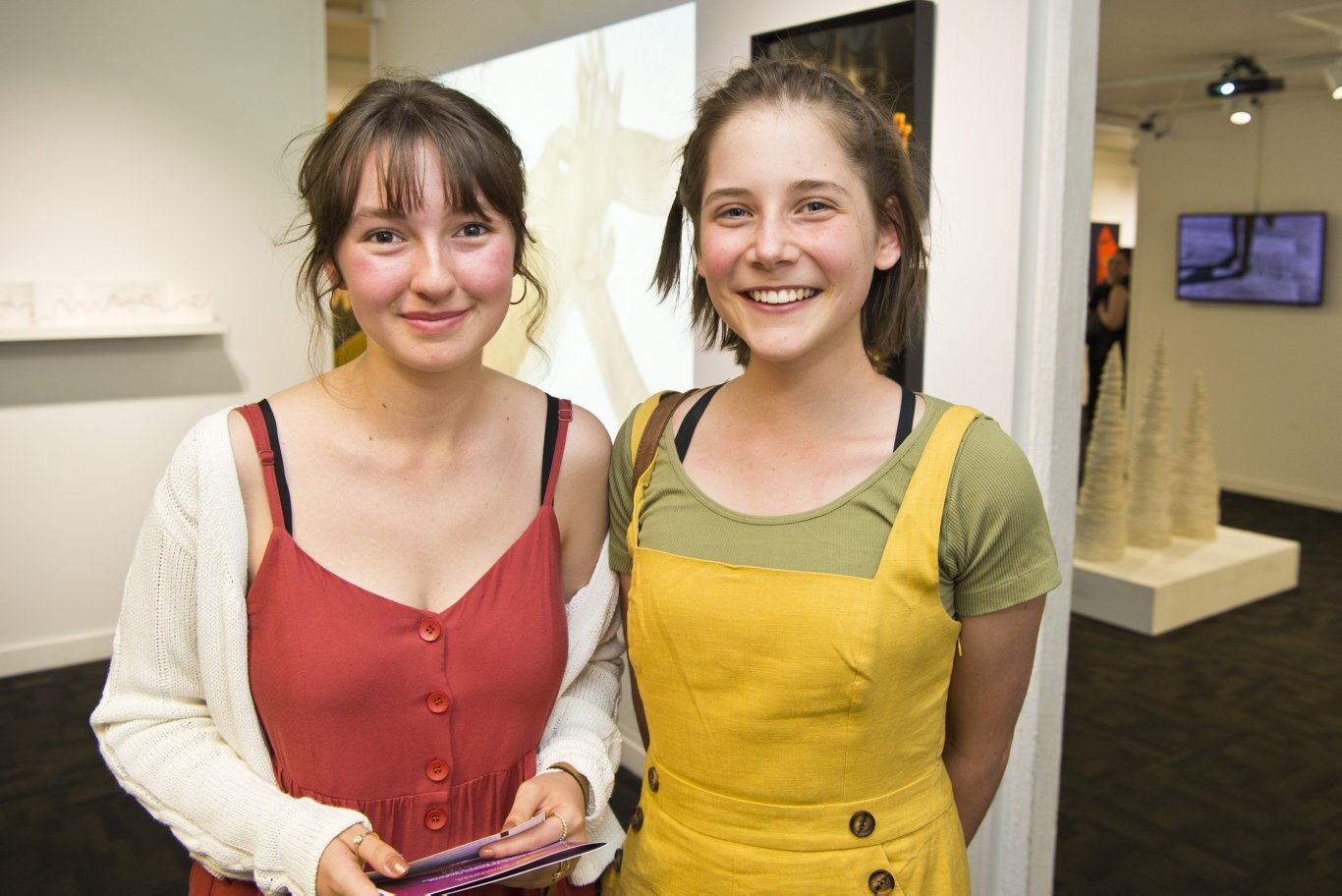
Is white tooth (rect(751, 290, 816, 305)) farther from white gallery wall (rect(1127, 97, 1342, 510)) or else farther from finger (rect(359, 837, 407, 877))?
white gallery wall (rect(1127, 97, 1342, 510))

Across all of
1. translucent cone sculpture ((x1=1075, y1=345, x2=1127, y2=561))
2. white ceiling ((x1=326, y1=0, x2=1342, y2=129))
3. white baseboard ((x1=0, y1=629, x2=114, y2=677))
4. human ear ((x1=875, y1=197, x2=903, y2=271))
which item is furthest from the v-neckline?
white ceiling ((x1=326, y1=0, x2=1342, y2=129))

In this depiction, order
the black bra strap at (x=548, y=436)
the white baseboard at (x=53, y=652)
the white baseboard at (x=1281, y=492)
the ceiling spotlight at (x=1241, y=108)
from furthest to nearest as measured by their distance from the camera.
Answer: the white baseboard at (x=1281, y=492) < the ceiling spotlight at (x=1241, y=108) < the white baseboard at (x=53, y=652) < the black bra strap at (x=548, y=436)

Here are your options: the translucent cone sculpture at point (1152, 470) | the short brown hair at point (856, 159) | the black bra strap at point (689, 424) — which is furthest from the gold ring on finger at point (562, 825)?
the translucent cone sculpture at point (1152, 470)

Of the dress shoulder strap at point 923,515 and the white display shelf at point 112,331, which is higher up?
the white display shelf at point 112,331

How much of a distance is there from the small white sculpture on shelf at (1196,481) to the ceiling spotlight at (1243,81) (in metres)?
2.54

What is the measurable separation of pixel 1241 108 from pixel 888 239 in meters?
8.54

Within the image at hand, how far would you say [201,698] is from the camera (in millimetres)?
1492

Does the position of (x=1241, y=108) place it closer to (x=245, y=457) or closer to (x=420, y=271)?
(x=420, y=271)

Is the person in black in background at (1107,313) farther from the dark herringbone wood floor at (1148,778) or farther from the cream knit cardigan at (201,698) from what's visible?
the cream knit cardigan at (201,698)

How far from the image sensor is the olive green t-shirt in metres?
1.37

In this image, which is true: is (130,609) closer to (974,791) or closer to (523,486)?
(523,486)

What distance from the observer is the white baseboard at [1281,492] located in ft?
29.6

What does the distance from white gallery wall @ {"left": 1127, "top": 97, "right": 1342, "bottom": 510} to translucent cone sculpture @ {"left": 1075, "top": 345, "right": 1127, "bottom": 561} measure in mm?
3921

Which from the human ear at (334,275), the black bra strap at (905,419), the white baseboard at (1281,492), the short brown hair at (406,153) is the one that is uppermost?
the short brown hair at (406,153)
